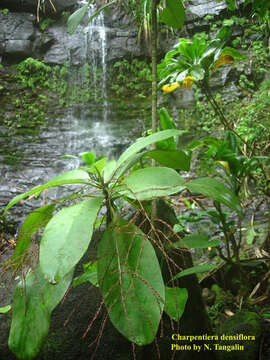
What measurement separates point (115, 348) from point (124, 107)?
5.99 m

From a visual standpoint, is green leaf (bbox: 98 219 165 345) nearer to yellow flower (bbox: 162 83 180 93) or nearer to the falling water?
yellow flower (bbox: 162 83 180 93)

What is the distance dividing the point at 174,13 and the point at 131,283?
1129 mm

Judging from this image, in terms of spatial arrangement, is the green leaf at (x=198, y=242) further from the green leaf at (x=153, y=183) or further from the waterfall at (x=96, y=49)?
the waterfall at (x=96, y=49)

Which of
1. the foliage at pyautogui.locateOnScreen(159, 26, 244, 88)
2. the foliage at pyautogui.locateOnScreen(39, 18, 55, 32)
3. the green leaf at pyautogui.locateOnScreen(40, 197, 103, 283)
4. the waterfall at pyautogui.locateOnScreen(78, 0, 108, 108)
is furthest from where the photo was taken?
the foliage at pyautogui.locateOnScreen(39, 18, 55, 32)

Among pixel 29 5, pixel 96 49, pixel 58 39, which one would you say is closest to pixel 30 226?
pixel 96 49

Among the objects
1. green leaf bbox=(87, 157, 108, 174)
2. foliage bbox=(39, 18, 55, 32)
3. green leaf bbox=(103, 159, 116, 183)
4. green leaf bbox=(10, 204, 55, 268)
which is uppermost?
foliage bbox=(39, 18, 55, 32)

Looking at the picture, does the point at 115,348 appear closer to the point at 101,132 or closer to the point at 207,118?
the point at 207,118

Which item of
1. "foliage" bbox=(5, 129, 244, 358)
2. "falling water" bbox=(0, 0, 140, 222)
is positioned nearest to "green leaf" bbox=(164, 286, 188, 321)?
"foliage" bbox=(5, 129, 244, 358)

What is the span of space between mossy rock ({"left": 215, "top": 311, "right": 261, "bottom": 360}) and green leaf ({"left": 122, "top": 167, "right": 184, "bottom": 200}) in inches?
32.0

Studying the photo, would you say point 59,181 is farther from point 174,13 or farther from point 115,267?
point 174,13

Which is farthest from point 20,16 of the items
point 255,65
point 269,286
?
point 269,286

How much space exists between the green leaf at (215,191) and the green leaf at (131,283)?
22cm

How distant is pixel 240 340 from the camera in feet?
3.82

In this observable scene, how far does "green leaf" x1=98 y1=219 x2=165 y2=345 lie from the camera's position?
689 millimetres
